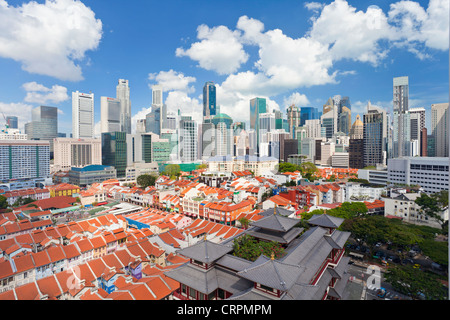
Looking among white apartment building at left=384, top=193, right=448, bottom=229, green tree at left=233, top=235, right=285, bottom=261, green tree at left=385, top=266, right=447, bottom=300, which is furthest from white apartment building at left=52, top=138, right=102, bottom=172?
green tree at left=385, top=266, right=447, bottom=300

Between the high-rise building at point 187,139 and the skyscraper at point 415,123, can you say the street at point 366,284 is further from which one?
the high-rise building at point 187,139

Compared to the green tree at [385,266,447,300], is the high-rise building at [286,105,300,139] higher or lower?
higher

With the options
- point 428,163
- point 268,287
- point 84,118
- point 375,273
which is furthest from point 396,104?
point 84,118

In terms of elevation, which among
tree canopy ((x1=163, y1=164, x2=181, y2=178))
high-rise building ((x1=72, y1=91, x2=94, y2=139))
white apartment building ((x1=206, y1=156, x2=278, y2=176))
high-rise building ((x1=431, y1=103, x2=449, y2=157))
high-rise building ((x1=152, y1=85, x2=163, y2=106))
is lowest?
tree canopy ((x1=163, y1=164, x2=181, y2=178))

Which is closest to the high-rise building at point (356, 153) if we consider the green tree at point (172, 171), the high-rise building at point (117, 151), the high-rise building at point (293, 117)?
the high-rise building at point (293, 117)

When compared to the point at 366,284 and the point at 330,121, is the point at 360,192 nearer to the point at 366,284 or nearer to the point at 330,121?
the point at 366,284

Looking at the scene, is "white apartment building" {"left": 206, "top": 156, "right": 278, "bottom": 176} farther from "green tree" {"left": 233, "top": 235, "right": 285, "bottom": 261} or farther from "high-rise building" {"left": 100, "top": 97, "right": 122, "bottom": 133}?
"high-rise building" {"left": 100, "top": 97, "right": 122, "bottom": 133}

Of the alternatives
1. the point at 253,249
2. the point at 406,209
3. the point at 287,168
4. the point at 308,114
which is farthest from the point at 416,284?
the point at 308,114
